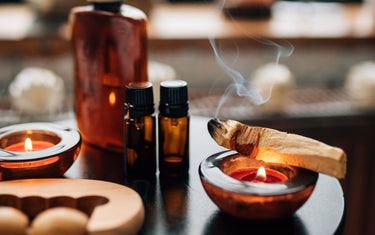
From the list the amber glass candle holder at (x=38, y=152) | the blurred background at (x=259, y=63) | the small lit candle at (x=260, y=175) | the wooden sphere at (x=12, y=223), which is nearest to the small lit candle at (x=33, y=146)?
the amber glass candle holder at (x=38, y=152)

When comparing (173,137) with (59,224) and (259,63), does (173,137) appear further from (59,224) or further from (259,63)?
(259,63)

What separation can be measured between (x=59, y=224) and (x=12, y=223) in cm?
6

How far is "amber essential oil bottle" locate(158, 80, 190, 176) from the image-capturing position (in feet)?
2.58

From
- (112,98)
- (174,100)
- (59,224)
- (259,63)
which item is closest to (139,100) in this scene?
(174,100)

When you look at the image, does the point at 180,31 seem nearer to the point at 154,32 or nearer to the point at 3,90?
the point at 154,32

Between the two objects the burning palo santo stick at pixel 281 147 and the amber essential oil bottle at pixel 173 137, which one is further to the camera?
the amber essential oil bottle at pixel 173 137

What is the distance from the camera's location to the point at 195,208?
724 millimetres

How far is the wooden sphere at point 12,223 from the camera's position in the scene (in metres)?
0.56

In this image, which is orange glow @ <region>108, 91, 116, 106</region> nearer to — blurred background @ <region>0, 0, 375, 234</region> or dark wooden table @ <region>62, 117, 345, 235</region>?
dark wooden table @ <region>62, 117, 345, 235</region>

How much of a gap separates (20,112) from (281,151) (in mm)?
1195

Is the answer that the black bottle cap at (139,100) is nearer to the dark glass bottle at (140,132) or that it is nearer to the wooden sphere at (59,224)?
the dark glass bottle at (140,132)

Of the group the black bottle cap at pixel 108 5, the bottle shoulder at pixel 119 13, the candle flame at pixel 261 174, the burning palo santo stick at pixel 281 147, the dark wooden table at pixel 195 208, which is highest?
the black bottle cap at pixel 108 5

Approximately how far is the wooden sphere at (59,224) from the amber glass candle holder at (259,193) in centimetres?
20

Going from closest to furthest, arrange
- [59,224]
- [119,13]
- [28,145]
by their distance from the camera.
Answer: [59,224]
[28,145]
[119,13]
